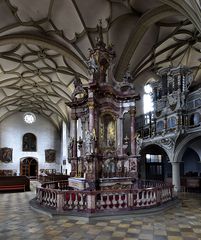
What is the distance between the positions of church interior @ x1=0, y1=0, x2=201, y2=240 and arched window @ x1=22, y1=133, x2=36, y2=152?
28.1 ft

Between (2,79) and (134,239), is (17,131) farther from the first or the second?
(134,239)

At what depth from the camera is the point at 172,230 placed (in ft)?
21.7

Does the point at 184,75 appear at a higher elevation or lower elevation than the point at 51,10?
lower

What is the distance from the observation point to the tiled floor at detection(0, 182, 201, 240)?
6.09 m

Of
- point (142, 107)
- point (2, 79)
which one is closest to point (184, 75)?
point (142, 107)

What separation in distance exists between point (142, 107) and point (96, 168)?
12.0 meters

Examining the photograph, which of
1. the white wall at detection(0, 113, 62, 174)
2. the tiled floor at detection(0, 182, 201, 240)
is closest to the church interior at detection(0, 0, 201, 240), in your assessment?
the tiled floor at detection(0, 182, 201, 240)

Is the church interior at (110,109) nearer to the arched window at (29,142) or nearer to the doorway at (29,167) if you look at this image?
the arched window at (29,142)

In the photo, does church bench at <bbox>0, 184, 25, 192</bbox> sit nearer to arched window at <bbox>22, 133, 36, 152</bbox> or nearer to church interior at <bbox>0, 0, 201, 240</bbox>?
church interior at <bbox>0, 0, 201, 240</bbox>

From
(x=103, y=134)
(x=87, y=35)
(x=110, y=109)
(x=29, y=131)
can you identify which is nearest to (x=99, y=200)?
(x=103, y=134)

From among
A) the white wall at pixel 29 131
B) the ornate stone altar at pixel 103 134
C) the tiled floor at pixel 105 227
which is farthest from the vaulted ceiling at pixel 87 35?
the white wall at pixel 29 131

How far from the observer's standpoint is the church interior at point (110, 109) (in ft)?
26.1

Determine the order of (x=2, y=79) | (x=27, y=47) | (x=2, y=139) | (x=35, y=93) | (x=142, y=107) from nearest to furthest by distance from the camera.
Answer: (x=27, y=47) < (x=142, y=107) < (x=2, y=79) < (x=35, y=93) < (x=2, y=139)

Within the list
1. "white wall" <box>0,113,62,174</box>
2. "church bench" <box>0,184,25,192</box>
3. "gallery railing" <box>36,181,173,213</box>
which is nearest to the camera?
"gallery railing" <box>36,181,173,213</box>
